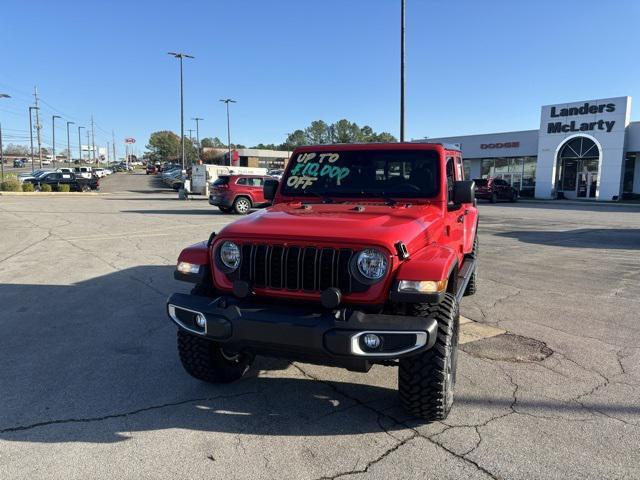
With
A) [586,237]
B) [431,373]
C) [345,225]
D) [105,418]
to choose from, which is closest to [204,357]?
[105,418]

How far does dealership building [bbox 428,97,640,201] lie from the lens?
3300 cm

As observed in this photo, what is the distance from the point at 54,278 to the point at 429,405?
265 inches

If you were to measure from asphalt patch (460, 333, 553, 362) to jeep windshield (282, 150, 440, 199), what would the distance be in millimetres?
1593

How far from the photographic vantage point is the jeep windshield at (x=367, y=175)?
446 centimetres

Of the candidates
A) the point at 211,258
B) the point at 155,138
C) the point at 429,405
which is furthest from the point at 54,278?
the point at 155,138

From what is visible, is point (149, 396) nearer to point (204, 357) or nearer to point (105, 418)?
point (105, 418)

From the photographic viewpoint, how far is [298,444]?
309cm

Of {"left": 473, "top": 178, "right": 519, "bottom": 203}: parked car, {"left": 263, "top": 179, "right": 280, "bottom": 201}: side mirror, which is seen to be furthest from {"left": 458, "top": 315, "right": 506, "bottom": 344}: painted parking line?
{"left": 473, "top": 178, "right": 519, "bottom": 203}: parked car

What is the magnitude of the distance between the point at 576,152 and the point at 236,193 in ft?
89.1

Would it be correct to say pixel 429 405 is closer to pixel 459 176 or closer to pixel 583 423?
pixel 583 423

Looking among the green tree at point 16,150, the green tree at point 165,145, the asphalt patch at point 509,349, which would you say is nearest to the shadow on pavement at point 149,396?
the asphalt patch at point 509,349

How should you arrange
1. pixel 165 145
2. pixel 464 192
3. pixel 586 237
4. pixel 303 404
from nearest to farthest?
pixel 303 404, pixel 464 192, pixel 586 237, pixel 165 145

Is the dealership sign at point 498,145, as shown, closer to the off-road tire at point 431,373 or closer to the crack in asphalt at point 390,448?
the crack in asphalt at point 390,448

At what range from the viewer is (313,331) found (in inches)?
116
